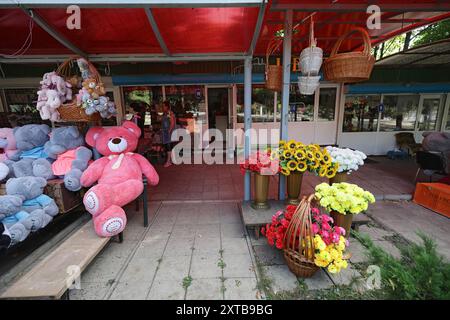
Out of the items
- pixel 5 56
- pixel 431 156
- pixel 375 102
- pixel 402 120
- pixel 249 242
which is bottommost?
pixel 249 242

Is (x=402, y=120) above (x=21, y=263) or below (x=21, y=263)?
above

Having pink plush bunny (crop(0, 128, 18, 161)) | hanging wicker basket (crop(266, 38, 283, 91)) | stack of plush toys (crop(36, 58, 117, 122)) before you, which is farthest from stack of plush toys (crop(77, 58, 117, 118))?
hanging wicker basket (crop(266, 38, 283, 91))

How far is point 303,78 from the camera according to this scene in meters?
2.64

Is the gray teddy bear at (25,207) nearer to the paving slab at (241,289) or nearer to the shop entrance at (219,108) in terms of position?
the paving slab at (241,289)

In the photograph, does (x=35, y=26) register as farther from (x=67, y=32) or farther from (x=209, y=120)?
(x=209, y=120)

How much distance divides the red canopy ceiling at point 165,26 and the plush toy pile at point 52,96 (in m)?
0.60

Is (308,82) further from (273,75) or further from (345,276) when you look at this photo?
(345,276)

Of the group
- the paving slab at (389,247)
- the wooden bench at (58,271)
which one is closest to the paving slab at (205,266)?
the wooden bench at (58,271)

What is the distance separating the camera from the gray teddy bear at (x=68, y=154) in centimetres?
284

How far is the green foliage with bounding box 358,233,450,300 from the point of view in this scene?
1186 millimetres

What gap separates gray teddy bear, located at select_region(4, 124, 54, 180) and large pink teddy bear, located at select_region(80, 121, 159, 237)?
55 cm
